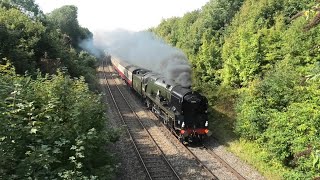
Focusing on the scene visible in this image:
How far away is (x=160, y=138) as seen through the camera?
19.3 metres

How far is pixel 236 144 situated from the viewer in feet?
59.3

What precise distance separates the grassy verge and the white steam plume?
3.91m

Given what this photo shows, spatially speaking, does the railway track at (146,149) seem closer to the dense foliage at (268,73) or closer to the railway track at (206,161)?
the railway track at (206,161)

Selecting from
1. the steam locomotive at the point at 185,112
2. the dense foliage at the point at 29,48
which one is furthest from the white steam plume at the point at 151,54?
the dense foliage at the point at 29,48

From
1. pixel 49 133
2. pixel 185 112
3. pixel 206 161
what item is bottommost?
pixel 206 161

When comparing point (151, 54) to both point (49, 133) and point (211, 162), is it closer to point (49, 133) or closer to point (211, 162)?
point (211, 162)

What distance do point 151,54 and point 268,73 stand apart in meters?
16.9

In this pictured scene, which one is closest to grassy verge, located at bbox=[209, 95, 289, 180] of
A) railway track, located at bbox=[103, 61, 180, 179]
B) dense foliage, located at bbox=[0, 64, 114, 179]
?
railway track, located at bbox=[103, 61, 180, 179]

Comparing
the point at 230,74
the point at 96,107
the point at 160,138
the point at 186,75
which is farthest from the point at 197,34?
the point at 96,107

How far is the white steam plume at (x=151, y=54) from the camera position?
20891 millimetres

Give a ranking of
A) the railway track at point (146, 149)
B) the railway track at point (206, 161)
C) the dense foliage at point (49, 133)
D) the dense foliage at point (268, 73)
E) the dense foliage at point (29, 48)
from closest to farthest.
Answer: the dense foliage at point (49, 133) < the dense foliage at point (268, 73) < the railway track at point (206, 161) < the railway track at point (146, 149) < the dense foliage at point (29, 48)

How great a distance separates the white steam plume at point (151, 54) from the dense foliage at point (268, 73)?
4079 millimetres

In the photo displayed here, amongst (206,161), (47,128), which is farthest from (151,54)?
(47,128)

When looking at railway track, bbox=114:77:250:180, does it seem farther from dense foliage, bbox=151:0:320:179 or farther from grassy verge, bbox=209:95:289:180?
dense foliage, bbox=151:0:320:179
